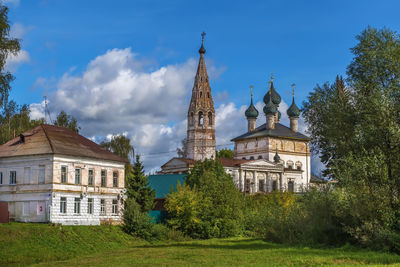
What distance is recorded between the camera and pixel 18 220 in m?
43.2

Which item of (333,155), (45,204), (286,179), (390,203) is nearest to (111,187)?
(45,204)

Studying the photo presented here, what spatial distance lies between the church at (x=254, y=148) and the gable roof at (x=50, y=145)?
64.8 feet

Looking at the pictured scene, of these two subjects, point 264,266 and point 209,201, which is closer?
point 264,266

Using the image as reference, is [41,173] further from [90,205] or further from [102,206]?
[102,206]

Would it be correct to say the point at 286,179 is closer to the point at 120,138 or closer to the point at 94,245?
the point at 120,138

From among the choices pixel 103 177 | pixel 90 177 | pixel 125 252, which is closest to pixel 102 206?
pixel 103 177

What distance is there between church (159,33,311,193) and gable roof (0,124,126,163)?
19.7 m

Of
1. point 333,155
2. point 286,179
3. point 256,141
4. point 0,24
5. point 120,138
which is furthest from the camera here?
point 256,141

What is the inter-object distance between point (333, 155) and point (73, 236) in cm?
1927

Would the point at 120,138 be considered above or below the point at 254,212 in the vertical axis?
above

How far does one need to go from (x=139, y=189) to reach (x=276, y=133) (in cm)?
Answer: 4368

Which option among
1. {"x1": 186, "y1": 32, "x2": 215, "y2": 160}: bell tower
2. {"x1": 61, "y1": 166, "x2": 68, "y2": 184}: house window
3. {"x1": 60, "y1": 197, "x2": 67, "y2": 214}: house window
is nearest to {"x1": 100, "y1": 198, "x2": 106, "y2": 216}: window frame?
{"x1": 60, "y1": 197, "x2": 67, "y2": 214}: house window

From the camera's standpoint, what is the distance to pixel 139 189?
47031 millimetres

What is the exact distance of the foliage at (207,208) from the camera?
4788 centimetres
